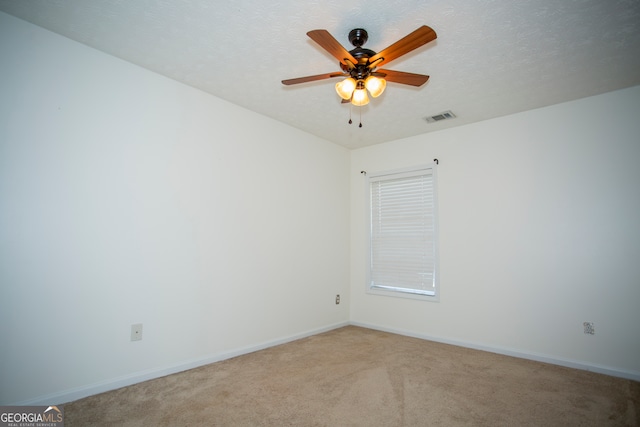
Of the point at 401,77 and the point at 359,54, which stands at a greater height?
the point at 359,54

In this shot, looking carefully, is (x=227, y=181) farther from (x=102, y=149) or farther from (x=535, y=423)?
(x=535, y=423)

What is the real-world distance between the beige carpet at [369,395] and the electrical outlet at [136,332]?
1.22 feet

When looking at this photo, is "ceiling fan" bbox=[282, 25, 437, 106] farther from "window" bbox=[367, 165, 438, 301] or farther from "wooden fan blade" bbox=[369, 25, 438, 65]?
"window" bbox=[367, 165, 438, 301]

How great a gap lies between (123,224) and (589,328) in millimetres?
4414

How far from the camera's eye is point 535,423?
6.86 ft

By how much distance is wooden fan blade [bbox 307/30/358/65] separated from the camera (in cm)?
177

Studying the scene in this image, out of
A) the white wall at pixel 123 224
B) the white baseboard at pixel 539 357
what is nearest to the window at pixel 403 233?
the white baseboard at pixel 539 357

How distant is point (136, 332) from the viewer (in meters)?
2.65

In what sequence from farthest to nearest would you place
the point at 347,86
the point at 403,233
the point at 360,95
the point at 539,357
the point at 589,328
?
the point at 403,233 → the point at 539,357 → the point at 589,328 → the point at 360,95 → the point at 347,86

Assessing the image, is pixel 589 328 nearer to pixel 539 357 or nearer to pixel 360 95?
pixel 539 357

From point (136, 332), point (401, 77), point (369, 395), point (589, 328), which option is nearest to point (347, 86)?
point (401, 77)

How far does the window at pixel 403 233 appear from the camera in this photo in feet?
13.7

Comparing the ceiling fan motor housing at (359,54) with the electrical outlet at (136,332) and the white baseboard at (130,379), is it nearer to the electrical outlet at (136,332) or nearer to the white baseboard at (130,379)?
the electrical outlet at (136,332)

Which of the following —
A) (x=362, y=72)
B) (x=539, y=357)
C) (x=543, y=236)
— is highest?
(x=362, y=72)
